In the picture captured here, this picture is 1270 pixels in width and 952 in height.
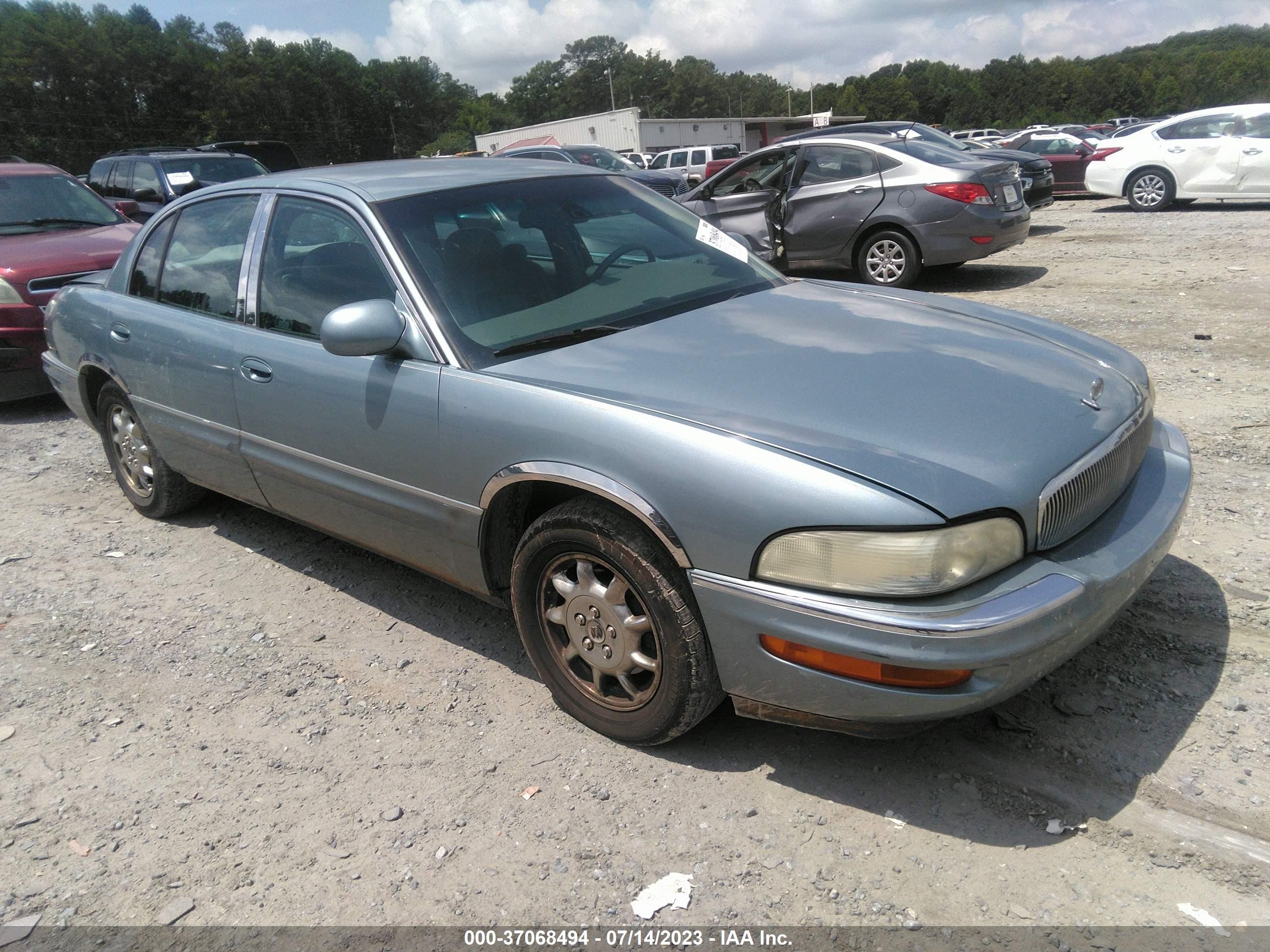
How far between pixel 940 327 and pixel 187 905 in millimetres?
2769

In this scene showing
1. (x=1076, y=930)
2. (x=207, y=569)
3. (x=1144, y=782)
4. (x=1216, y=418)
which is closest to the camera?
(x=1076, y=930)

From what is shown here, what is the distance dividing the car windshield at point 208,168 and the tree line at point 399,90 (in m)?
45.3

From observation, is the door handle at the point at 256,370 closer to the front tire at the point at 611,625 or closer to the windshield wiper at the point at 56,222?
the front tire at the point at 611,625

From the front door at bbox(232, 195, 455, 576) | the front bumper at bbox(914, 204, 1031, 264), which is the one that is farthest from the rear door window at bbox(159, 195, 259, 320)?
the front bumper at bbox(914, 204, 1031, 264)

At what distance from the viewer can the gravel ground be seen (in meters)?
2.25

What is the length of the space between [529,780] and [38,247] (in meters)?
6.62

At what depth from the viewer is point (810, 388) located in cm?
256

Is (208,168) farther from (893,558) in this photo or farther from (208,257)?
(893,558)

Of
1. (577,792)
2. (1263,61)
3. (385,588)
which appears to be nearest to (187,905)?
Answer: (577,792)

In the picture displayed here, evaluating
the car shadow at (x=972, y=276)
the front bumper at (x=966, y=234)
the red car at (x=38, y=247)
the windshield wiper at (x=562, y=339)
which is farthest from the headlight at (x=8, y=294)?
the front bumper at (x=966, y=234)

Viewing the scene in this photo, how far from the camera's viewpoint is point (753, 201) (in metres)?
7.89

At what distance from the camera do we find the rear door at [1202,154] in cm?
1322

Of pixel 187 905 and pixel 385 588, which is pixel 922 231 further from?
pixel 187 905

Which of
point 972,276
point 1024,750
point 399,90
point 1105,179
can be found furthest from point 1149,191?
point 399,90
